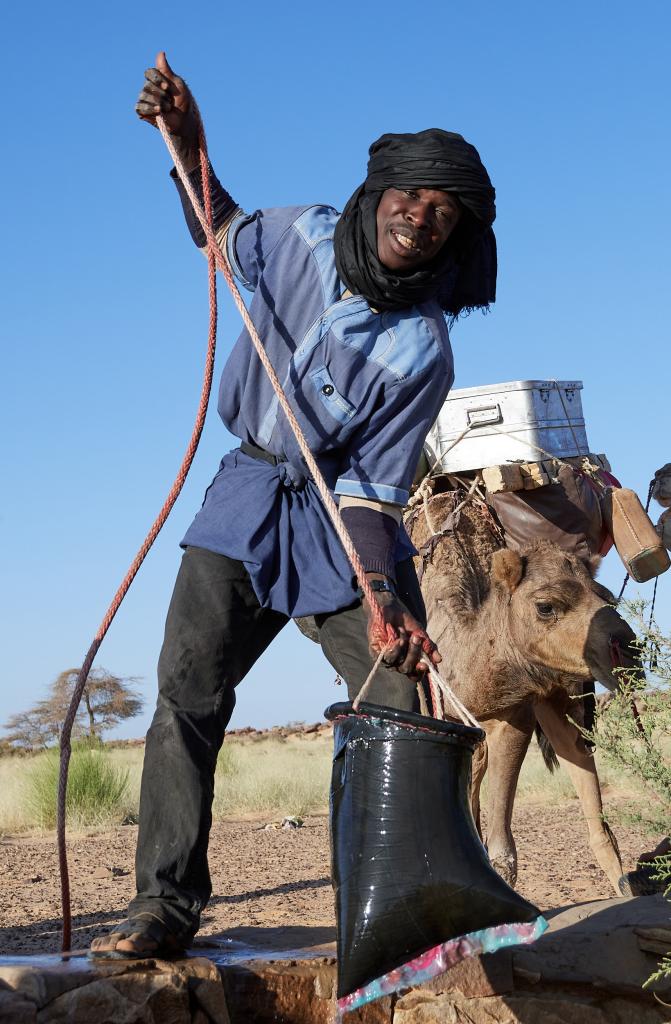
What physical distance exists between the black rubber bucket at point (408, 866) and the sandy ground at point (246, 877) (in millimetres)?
1559

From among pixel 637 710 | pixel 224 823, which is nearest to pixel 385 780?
pixel 637 710

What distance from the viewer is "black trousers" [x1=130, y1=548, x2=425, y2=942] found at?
3.80m

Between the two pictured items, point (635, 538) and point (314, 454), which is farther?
point (635, 538)

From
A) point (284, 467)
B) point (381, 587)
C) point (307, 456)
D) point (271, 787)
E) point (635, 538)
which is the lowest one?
point (381, 587)

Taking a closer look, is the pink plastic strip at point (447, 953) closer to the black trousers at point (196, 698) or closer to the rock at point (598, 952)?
the black trousers at point (196, 698)

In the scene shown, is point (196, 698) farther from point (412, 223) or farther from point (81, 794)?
point (81, 794)

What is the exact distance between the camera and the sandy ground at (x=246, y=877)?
22.1 ft

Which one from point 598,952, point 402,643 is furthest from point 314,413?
point 598,952

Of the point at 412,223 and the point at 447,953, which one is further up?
the point at 412,223

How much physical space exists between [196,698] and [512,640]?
3.79 meters

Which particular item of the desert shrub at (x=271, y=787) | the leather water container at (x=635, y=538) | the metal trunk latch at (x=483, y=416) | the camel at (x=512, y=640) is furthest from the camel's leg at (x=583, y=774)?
the desert shrub at (x=271, y=787)

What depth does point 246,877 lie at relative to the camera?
29.3ft

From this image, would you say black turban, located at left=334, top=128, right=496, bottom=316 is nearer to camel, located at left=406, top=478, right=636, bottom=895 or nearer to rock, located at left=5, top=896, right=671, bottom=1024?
rock, located at left=5, top=896, right=671, bottom=1024

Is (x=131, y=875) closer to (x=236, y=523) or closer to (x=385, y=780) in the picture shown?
(x=236, y=523)
